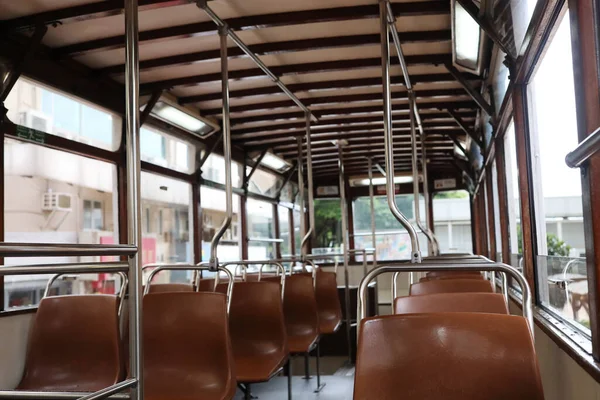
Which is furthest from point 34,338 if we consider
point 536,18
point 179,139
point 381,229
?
point 381,229

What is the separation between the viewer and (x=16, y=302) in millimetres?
3615

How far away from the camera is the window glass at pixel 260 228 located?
8047 mm

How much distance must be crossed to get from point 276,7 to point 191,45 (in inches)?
36.0

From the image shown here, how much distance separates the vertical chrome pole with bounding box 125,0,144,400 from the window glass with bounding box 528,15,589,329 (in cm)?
142

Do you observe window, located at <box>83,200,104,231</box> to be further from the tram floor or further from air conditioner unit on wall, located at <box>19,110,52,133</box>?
the tram floor

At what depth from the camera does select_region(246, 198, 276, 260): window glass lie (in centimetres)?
805

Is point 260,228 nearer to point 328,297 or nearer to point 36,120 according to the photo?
point 328,297

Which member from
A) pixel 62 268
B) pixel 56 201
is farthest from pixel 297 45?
pixel 62 268

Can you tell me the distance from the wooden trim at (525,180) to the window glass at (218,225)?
3.59 m

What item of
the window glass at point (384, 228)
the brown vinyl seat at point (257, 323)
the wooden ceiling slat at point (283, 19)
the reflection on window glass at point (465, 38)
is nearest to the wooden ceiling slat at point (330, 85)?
the reflection on window glass at point (465, 38)

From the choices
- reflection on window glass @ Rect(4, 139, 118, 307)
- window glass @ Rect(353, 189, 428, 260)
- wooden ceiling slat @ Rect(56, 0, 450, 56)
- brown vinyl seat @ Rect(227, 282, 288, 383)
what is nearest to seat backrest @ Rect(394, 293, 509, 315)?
brown vinyl seat @ Rect(227, 282, 288, 383)

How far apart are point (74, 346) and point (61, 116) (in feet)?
6.72

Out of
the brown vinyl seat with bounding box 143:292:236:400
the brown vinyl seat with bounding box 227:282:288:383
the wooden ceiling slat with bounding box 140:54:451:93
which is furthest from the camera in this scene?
the wooden ceiling slat with bounding box 140:54:451:93

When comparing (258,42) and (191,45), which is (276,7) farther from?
(191,45)
